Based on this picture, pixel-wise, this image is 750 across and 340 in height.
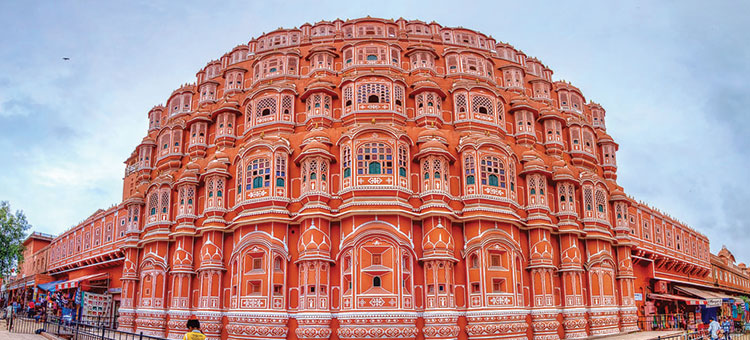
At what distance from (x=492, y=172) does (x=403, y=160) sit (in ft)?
15.4

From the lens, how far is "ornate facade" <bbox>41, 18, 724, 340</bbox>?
2575cm

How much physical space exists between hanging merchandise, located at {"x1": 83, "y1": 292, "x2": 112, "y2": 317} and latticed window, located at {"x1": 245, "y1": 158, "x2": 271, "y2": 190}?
1646cm

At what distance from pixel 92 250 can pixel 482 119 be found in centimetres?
3322

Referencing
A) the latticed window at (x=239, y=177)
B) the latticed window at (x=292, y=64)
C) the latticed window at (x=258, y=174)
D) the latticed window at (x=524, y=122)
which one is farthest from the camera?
the latticed window at (x=292, y=64)

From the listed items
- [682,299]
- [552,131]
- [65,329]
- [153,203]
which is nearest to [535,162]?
[552,131]

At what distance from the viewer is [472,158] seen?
1121 inches

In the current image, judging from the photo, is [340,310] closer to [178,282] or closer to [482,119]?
[178,282]

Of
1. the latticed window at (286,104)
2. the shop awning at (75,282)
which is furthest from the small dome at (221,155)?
the shop awning at (75,282)

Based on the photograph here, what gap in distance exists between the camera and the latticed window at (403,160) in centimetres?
2719

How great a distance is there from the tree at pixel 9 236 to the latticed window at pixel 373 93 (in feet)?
102

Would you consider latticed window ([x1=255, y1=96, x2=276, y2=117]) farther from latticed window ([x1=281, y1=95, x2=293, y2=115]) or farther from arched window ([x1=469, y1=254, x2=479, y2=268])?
arched window ([x1=469, y1=254, x2=479, y2=268])

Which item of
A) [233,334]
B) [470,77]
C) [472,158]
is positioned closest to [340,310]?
[233,334]

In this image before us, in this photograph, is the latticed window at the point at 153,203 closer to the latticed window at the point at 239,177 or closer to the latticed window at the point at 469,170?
the latticed window at the point at 239,177

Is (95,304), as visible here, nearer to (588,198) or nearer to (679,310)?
(588,198)
